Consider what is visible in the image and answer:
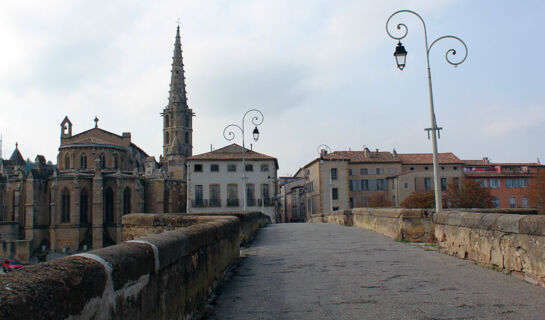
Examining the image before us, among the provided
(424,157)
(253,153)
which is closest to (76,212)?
(253,153)

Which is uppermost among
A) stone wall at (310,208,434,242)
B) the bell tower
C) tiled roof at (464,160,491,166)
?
the bell tower

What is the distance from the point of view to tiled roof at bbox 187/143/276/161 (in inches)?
2314

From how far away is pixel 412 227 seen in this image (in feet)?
42.1

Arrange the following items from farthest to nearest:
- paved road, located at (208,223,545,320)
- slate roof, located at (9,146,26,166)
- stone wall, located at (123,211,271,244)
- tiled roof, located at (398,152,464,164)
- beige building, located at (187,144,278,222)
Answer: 1. slate roof, located at (9,146,26,166)
2. tiled roof, located at (398,152,464,164)
3. beige building, located at (187,144,278,222)
4. stone wall, located at (123,211,271,244)
5. paved road, located at (208,223,545,320)

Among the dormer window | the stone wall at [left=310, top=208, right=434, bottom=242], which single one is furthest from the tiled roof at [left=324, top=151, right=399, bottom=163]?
the stone wall at [left=310, top=208, right=434, bottom=242]

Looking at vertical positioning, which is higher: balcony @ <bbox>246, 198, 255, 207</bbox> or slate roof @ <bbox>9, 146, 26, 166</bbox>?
slate roof @ <bbox>9, 146, 26, 166</bbox>

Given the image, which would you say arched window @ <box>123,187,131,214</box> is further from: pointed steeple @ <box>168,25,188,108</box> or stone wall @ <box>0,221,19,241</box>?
pointed steeple @ <box>168,25,188,108</box>

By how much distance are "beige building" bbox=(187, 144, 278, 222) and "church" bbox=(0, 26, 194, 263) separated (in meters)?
10.8

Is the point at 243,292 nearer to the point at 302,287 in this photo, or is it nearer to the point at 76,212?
the point at 302,287

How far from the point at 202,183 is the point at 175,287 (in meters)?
54.6

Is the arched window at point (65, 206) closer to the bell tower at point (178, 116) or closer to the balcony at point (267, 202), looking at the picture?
the balcony at point (267, 202)

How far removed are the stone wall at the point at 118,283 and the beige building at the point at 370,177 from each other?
191 feet

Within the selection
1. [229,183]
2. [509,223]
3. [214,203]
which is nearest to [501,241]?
[509,223]

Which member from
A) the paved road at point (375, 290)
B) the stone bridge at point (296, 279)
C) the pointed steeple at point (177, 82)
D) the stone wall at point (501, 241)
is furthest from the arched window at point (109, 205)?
the stone wall at point (501, 241)
